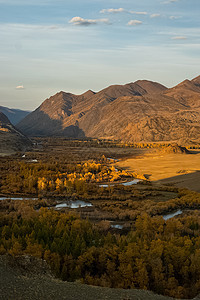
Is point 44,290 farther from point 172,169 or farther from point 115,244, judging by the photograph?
point 172,169

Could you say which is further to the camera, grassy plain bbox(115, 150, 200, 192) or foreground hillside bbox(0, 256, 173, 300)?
grassy plain bbox(115, 150, 200, 192)

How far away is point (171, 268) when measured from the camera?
31.8 m

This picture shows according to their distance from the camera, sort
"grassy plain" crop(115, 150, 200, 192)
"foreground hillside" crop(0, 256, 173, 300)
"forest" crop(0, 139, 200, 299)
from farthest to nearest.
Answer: "grassy plain" crop(115, 150, 200, 192)
"forest" crop(0, 139, 200, 299)
"foreground hillside" crop(0, 256, 173, 300)

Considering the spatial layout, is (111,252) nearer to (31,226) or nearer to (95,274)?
(95,274)

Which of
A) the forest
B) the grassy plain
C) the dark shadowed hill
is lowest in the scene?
the grassy plain

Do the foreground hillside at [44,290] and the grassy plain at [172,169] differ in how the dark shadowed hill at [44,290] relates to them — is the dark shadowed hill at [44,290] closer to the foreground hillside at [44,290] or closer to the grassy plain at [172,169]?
the foreground hillside at [44,290]

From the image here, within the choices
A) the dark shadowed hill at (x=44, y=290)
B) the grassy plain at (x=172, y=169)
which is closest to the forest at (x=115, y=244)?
the dark shadowed hill at (x=44, y=290)

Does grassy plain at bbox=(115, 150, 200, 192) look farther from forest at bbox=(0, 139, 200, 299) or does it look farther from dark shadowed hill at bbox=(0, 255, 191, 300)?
dark shadowed hill at bbox=(0, 255, 191, 300)

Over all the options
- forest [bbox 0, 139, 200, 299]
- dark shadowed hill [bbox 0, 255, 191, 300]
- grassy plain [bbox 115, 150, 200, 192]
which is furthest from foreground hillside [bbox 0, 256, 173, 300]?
grassy plain [bbox 115, 150, 200, 192]

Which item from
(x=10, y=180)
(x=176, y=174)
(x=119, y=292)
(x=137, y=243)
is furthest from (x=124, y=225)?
(x=176, y=174)

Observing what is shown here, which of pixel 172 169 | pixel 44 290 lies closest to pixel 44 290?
pixel 44 290

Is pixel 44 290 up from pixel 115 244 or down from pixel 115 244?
up

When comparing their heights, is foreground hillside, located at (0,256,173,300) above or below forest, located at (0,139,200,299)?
above

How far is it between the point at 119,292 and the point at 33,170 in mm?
73847
